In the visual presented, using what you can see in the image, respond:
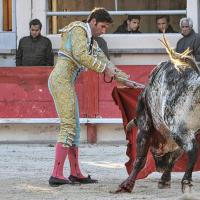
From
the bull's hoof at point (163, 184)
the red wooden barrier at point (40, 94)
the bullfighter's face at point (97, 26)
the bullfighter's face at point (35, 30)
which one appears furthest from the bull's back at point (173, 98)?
the bullfighter's face at point (35, 30)

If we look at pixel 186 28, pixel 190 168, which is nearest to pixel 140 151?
pixel 190 168

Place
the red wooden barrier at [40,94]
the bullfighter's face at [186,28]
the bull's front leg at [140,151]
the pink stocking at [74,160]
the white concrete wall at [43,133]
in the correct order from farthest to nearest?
1. the bullfighter's face at [186,28]
2. the white concrete wall at [43,133]
3. the red wooden barrier at [40,94]
4. the pink stocking at [74,160]
5. the bull's front leg at [140,151]

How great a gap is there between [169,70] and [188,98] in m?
0.41

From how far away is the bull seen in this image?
22.7ft

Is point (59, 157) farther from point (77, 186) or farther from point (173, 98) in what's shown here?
point (173, 98)

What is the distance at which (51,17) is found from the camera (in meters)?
14.0

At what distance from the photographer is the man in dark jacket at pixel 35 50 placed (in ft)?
40.9

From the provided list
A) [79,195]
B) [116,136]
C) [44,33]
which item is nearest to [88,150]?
[116,136]

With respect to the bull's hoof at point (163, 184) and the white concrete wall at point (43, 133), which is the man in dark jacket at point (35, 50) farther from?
the bull's hoof at point (163, 184)

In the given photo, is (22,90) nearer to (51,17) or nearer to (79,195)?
(51,17)

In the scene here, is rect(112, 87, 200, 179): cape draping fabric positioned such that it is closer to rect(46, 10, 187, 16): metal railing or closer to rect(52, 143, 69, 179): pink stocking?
rect(52, 143, 69, 179): pink stocking

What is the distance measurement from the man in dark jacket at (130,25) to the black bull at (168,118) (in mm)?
5875

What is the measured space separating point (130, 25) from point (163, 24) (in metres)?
0.46

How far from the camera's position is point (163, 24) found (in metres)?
13.6
